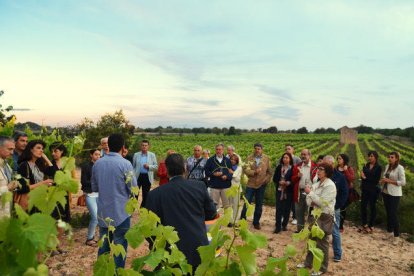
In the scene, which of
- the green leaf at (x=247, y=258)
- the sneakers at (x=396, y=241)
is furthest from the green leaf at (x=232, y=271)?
the sneakers at (x=396, y=241)

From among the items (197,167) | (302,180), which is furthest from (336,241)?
(197,167)

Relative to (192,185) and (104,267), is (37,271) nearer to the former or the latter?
(104,267)

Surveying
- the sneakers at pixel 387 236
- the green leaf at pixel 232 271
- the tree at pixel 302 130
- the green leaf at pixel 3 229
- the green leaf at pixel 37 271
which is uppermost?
the tree at pixel 302 130

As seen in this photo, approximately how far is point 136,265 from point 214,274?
34 centimetres

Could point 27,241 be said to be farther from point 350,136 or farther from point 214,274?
point 350,136

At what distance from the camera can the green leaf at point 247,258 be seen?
1.21 m

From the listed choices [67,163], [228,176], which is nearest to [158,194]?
[67,163]

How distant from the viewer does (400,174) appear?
6.91 m

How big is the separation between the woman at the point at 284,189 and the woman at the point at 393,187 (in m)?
→ 2.00

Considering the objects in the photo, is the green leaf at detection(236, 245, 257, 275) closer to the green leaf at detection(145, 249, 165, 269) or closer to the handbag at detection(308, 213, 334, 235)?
the green leaf at detection(145, 249, 165, 269)

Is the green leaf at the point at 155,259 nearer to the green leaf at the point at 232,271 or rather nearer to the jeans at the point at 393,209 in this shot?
the green leaf at the point at 232,271

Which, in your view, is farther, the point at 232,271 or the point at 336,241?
the point at 336,241

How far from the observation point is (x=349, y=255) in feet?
20.2

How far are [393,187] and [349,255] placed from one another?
1.91 metres
